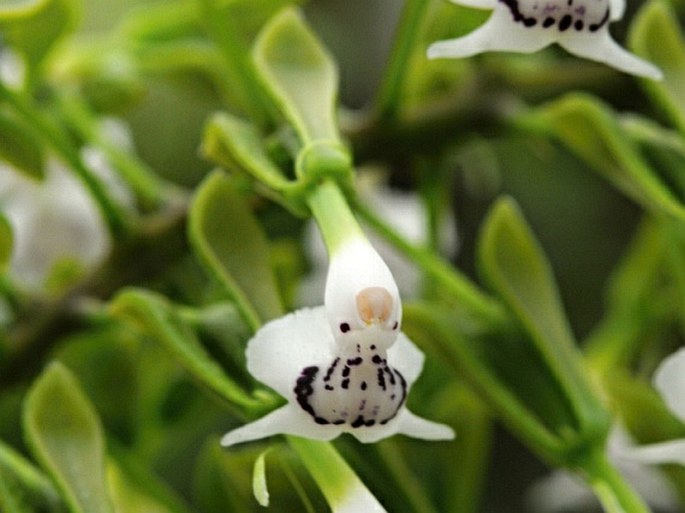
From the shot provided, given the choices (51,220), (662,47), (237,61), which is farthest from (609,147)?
(51,220)

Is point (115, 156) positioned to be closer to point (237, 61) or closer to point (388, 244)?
point (237, 61)

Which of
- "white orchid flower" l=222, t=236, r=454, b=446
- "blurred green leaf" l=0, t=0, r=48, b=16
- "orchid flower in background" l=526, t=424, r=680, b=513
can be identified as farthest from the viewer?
"orchid flower in background" l=526, t=424, r=680, b=513

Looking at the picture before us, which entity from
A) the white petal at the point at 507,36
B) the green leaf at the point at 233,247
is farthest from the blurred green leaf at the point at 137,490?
the white petal at the point at 507,36

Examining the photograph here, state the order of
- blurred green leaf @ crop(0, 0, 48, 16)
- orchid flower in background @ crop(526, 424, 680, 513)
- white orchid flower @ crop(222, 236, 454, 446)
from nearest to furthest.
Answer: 1. white orchid flower @ crop(222, 236, 454, 446)
2. blurred green leaf @ crop(0, 0, 48, 16)
3. orchid flower in background @ crop(526, 424, 680, 513)

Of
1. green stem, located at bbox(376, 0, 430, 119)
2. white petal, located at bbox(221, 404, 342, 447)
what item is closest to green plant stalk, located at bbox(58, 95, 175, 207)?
green stem, located at bbox(376, 0, 430, 119)

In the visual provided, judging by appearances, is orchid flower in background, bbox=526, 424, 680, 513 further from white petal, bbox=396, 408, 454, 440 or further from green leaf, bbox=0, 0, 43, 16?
green leaf, bbox=0, 0, 43, 16

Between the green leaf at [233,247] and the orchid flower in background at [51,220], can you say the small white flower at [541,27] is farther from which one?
the orchid flower in background at [51,220]

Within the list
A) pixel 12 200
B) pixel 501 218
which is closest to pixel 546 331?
pixel 501 218
